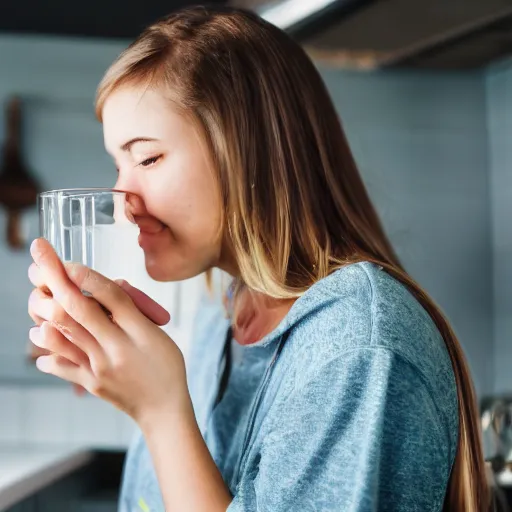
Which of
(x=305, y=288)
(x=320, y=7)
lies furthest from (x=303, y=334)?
(x=320, y=7)

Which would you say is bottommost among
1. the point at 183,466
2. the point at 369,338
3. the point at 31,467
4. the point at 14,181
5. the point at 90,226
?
the point at 31,467

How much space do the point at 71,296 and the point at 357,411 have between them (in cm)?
26

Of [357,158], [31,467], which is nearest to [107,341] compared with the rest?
[31,467]

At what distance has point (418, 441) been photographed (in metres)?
0.64

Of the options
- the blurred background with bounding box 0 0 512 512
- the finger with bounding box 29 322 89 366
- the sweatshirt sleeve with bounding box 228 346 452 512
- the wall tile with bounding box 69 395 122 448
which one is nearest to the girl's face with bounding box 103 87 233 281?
the finger with bounding box 29 322 89 366

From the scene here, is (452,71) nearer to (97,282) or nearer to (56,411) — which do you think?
(56,411)

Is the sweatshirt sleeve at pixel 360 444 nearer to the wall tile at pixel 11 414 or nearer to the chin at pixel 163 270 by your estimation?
the chin at pixel 163 270

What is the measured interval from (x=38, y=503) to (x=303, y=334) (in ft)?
5.41

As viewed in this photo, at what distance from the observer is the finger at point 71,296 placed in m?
0.72

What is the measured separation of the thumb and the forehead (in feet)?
0.44

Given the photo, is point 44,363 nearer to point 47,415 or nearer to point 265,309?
point 265,309

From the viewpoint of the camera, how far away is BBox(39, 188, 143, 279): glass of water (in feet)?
2.49

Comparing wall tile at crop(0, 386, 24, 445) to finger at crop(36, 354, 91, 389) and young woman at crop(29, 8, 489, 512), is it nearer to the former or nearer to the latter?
young woman at crop(29, 8, 489, 512)

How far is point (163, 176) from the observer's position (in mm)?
792
